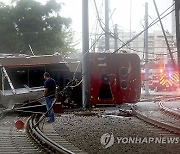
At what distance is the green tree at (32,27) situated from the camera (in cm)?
3553

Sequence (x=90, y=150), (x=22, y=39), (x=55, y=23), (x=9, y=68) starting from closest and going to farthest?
(x=90, y=150)
(x=9, y=68)
(x=22, y=39)
(x=55, y=23)

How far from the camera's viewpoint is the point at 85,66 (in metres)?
18.9

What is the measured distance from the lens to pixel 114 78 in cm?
1864

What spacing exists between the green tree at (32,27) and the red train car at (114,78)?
17.5 m

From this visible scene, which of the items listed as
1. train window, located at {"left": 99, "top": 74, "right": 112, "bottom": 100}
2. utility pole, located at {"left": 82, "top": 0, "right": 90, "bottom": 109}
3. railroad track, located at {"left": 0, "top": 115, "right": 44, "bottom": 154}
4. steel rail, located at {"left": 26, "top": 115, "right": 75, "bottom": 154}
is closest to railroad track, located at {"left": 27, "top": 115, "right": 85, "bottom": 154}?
steel rail, located at {"left": 26, "top": 115, "right": 75, "bottom": 154}

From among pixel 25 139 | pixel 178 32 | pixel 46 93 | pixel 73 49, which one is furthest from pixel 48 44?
pixel 178 32

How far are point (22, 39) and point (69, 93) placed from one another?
16.5 metres

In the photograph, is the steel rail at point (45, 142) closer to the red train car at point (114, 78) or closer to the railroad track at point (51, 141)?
the railroad track at point (51, 141)

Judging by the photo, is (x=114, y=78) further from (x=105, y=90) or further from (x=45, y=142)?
(x=45, y=142)

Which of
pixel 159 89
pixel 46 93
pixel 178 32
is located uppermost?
pixel 178 32

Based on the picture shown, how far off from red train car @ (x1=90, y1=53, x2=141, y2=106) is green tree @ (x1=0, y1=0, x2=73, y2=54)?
57.5 feet

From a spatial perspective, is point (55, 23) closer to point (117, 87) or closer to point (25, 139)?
point (117, 87)

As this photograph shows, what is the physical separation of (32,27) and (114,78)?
20.0m

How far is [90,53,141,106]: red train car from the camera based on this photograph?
721 inches
